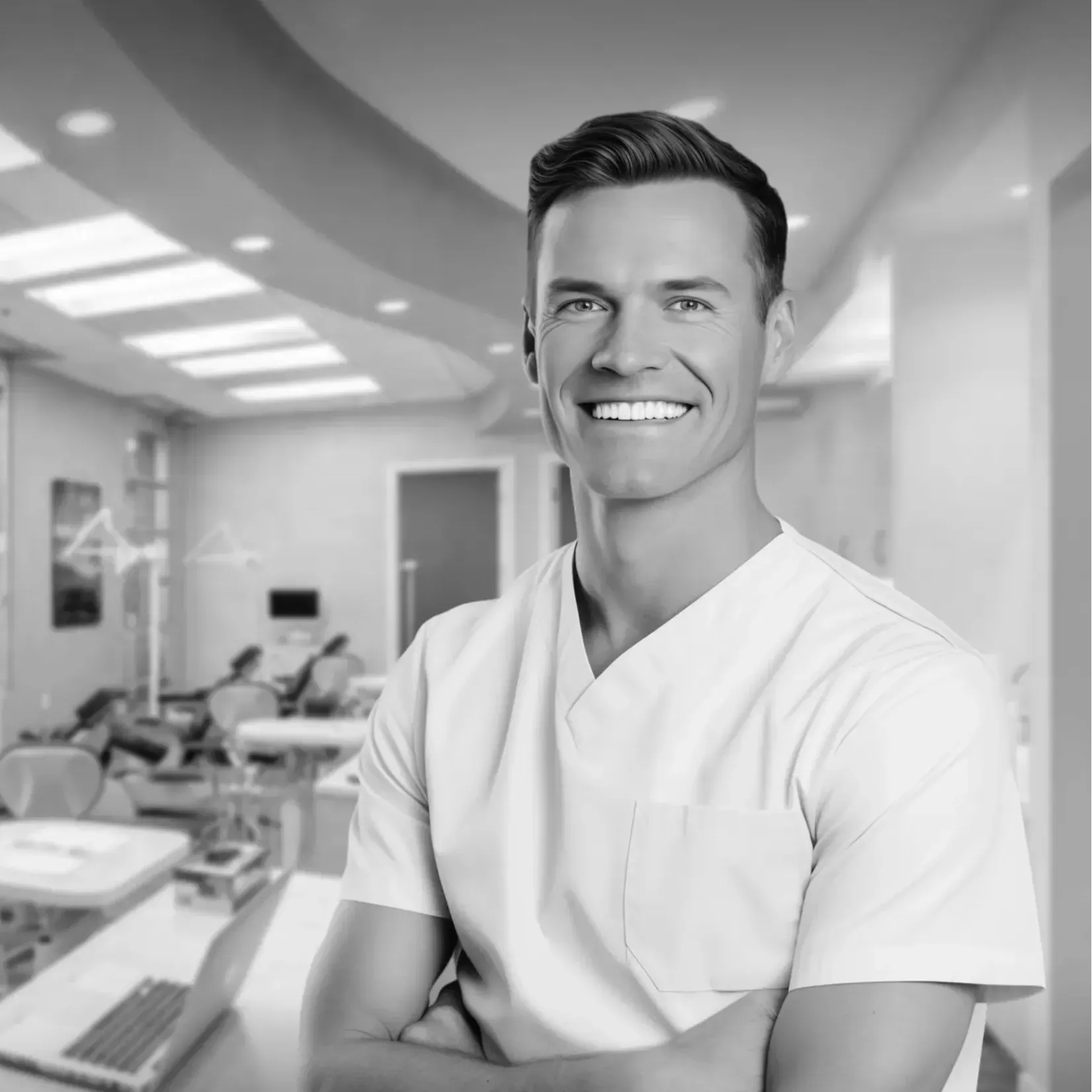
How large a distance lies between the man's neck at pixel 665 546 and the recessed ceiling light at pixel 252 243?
8.25ft

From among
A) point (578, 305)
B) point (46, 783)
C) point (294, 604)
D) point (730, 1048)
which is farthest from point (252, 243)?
point (294, 604)

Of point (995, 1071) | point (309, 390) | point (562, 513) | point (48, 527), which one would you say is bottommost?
point (995, 1071)

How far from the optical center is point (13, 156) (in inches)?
114

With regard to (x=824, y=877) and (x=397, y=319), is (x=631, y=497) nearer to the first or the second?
(x=824, y=877)

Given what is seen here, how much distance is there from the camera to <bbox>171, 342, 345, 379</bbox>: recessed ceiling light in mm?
5375

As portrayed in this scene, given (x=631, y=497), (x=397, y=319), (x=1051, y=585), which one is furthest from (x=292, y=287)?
(x=631, y=497)

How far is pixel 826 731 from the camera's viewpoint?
64 centimetres

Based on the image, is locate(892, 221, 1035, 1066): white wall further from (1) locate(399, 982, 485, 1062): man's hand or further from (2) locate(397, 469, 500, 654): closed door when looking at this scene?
(2) locate(397, 469, 500, 654): closed door

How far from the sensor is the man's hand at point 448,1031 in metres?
0.73

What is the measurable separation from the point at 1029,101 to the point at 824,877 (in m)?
2.02

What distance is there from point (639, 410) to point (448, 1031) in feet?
1.82

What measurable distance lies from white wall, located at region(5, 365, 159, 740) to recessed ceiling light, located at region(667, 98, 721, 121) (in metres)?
4.06

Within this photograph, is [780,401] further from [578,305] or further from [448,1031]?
[448,1031]

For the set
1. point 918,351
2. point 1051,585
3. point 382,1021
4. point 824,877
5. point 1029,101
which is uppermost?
point 1029,101
